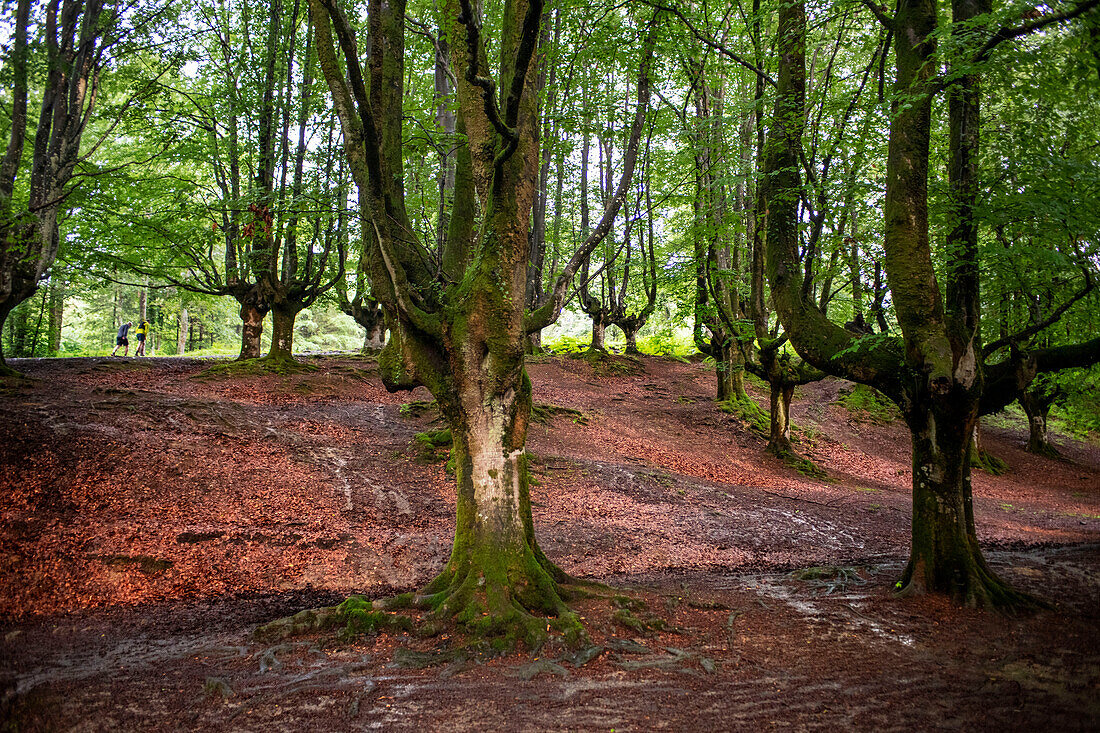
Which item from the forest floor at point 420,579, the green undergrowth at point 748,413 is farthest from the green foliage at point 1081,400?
the green undergrowth at point 748,413

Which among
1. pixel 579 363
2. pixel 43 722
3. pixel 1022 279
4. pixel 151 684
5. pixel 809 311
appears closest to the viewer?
pixel 43 722

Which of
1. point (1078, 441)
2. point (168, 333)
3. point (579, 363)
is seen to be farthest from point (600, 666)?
point (168, 333)

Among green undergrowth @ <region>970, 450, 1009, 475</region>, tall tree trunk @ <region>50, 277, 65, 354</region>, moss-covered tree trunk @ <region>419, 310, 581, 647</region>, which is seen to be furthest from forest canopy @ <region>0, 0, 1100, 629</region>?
tall tree trunk @ <region>50, 277, 65, 354</region>

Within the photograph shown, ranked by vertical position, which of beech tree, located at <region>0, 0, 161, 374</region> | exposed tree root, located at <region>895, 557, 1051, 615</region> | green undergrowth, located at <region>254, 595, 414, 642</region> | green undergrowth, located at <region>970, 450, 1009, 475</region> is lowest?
green undergrowth, located at <region>970, 450, 1009, 475</region>

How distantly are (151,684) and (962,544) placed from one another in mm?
7325

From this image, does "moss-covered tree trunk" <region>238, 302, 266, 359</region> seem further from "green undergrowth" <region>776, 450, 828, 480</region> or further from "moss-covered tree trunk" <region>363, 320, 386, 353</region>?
"green undergrowth" <region>776, 450, 828, 480</region>

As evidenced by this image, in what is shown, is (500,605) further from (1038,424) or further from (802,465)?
(1038,424)

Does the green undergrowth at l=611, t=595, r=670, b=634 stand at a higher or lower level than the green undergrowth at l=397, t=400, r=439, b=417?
lower

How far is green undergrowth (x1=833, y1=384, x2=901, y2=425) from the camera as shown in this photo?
66.3 feet

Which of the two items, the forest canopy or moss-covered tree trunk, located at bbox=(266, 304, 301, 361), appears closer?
the forest canopy

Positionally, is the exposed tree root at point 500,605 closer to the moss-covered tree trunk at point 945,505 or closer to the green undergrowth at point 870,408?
the moss-covered tree trunk at point 945,505

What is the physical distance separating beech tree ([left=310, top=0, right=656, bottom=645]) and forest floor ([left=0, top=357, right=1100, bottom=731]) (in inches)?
27.7

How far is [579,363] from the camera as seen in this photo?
1998 centimetres

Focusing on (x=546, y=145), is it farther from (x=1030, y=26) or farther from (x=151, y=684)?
(x=151, y=684)
